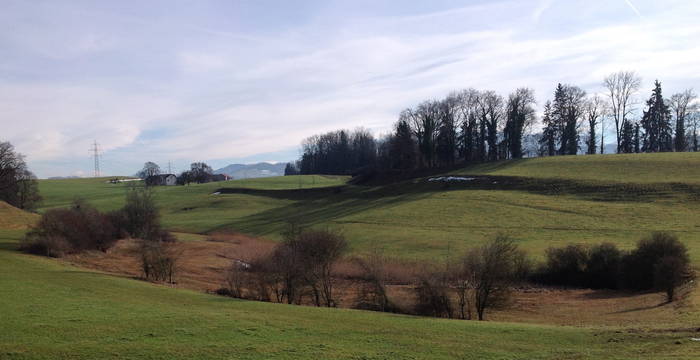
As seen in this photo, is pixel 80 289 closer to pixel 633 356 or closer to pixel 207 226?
pixel 633 356

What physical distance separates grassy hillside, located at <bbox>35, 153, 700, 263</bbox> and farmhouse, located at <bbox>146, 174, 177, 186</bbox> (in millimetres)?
63253

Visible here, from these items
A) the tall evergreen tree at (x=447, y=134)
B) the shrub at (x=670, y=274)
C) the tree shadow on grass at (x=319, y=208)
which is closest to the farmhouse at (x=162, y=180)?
the tree shadow on grass at (x=319, y=208)

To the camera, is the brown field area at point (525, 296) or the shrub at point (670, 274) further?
the shrub at point (670, 274)

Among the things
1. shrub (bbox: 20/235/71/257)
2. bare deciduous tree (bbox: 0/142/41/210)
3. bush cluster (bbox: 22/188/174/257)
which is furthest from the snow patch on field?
bare deciduous tree (bbox: 0/142/41/210)

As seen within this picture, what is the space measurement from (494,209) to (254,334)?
2031 inches

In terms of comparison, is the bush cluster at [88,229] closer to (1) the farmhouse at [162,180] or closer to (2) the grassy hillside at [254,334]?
(2) the grassy hillside at [254,334]

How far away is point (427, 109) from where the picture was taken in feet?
405

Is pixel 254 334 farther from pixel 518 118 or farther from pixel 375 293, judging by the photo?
pixel 518 118

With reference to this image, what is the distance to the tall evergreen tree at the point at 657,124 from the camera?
349 feet

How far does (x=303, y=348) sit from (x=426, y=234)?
38.8 meters

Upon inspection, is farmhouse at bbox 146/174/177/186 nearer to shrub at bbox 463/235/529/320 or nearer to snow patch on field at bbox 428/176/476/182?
snow patch on field at bbox 428/176/476/182

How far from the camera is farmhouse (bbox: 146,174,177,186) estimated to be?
165625mm

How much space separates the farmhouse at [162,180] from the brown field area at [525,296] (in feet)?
402

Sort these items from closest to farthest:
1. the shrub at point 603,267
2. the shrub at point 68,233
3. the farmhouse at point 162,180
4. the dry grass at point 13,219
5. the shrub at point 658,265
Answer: the shrub at point 658,265 < the shrub at point 603,267 < the shrub at point 68,233 < the dry grass at point 13,219 < the farmhouse at point 162,180
